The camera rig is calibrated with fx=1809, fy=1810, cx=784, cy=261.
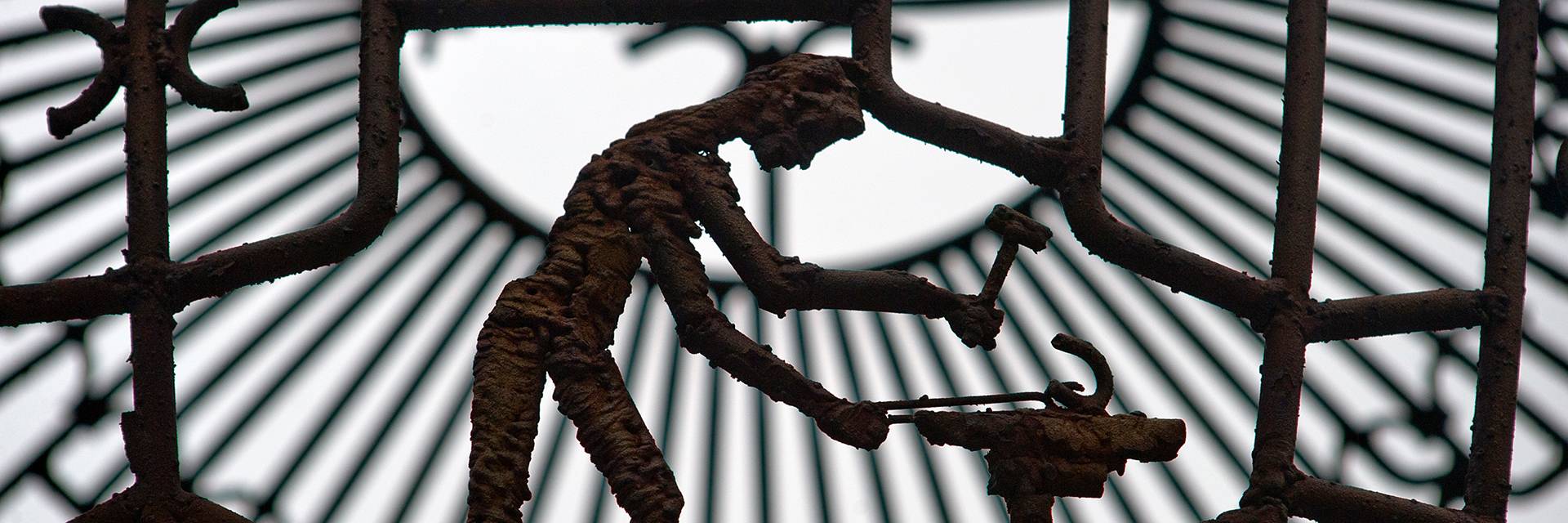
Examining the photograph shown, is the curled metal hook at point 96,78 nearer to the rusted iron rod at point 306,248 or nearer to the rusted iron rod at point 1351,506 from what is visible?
the rusted iron rod at point 306,248

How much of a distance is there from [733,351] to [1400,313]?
210 cm

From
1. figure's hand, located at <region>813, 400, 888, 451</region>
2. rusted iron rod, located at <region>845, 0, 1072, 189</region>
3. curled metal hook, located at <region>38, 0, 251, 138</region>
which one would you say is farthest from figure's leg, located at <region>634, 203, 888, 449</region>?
curled metal hook, located at <region>38, 0, 251, 138</region>

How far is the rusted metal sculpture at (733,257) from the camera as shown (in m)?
3.84

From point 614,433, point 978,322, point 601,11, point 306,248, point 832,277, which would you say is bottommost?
point 614,433

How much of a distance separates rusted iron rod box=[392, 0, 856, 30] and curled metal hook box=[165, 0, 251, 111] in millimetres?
558

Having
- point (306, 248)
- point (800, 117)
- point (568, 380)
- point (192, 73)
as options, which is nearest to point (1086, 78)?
point (800, 117)

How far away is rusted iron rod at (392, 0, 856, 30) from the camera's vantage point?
16.1ft

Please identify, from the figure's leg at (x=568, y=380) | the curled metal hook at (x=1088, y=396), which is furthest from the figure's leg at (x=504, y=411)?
the curled metal hook at (x=1088, y=396)

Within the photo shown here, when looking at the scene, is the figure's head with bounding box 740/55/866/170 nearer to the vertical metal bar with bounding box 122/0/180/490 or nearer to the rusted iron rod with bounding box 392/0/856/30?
the rusted iron rod with bounding box 392/0/856/30

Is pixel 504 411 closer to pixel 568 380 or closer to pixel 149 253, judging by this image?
pixel 568 380

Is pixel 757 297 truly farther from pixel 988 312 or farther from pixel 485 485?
pixel 485 485

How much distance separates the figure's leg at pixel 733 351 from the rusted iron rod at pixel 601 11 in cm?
105

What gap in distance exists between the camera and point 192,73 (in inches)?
176

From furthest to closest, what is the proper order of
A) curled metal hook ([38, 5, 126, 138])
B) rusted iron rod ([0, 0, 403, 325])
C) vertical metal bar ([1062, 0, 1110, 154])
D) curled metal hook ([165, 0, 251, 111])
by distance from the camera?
vertical metal bar ([1062, 0, 1110, 154]), rusted iron rod ([0, 0, 403, 325]), curled metal hook ([165, 0, 251, 111]), curled metal hook ([38, 5, 126, 138])
